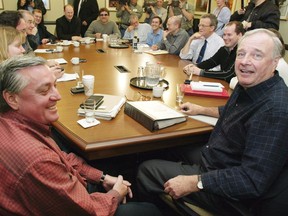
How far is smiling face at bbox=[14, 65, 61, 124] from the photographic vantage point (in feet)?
3.04

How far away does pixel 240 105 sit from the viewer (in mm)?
1310

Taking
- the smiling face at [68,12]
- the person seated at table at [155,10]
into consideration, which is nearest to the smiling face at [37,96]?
the smiling face at [68,12]

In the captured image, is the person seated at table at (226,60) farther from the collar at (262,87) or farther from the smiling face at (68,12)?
the smiling face at (68,12)

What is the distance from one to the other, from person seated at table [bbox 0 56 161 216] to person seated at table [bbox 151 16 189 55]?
9.17ft

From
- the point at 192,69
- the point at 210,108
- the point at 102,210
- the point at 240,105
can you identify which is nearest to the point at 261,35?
the point at 240,105

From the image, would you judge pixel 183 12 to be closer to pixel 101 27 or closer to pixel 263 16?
pixel 101 27

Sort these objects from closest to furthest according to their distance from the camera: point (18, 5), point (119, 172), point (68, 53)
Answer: point (119, 172), point (68, 53), point (18, 5)

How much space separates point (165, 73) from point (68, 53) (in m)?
1.38

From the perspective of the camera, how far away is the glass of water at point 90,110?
140 centimetres

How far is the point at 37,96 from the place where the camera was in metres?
0.96

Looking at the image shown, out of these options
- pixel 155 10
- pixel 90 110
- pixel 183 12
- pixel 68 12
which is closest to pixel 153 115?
pixel 90 110

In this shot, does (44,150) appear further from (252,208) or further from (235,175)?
(252,208)

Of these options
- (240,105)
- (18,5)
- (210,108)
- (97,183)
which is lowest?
(97,183)

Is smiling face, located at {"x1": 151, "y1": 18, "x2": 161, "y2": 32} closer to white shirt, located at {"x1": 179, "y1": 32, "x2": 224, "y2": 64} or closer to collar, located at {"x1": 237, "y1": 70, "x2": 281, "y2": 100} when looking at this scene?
white shirt, located at {"x1": 179, "y1": 32, "x2": 224, "y2": 64}
